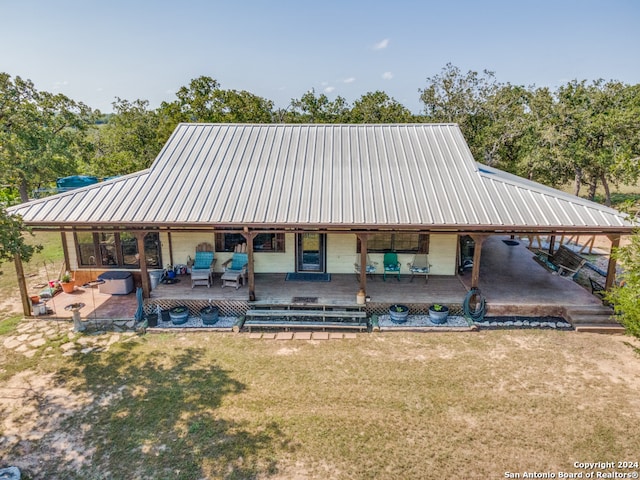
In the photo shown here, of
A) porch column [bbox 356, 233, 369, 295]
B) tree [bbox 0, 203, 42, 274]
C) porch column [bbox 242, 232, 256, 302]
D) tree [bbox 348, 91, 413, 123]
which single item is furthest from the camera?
tree [bbox 348, 91, 413, 123]

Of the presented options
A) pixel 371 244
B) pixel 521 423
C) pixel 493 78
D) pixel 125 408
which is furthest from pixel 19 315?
pixel 493 78

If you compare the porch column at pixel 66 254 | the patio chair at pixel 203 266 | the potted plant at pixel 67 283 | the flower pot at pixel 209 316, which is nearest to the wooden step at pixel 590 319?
the flower pot at pixel 209 316

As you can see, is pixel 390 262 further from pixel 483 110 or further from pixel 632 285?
pixel 483 110

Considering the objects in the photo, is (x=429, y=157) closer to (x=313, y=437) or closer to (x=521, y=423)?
(x=521, y=423)

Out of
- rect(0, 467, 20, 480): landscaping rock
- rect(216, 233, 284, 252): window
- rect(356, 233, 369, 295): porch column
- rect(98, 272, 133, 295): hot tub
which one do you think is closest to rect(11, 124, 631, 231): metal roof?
rect(356, 233, 369, 295): porch column

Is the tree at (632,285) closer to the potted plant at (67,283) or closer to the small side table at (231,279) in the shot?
the small side table at (231,279)

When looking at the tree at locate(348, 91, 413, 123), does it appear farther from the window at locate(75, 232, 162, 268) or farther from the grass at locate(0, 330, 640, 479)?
the grass at locate(0, 330, 640, 479)

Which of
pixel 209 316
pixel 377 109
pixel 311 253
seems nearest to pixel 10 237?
pixel 209 316
